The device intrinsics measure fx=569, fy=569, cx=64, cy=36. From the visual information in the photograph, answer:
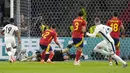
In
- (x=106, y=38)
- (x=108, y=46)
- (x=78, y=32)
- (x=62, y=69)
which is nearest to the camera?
(x=62, y=69)

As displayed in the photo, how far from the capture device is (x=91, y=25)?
30.4 m

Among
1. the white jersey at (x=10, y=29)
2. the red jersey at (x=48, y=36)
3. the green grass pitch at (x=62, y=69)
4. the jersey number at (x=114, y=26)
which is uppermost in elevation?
the jersey number at (x=114, y=26)

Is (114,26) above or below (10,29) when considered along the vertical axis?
above

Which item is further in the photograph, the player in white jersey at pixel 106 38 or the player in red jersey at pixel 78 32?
the player in red jersey at pixel 78 32

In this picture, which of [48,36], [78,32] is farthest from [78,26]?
[48,36]

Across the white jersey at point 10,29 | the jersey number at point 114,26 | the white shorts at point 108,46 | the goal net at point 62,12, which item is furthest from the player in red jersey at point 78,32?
the goal net at point 62,12

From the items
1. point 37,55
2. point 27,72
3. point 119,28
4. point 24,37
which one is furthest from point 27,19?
point 27,72

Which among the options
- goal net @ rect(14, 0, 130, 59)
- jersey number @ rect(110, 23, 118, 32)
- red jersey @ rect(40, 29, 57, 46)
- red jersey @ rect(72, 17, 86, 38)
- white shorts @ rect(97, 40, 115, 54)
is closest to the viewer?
white shorts @ rect(97, 40, 115, 54)

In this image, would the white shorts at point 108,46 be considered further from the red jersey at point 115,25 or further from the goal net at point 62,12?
the goal net at point 62,12

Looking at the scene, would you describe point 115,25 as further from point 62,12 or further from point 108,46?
point 62,12

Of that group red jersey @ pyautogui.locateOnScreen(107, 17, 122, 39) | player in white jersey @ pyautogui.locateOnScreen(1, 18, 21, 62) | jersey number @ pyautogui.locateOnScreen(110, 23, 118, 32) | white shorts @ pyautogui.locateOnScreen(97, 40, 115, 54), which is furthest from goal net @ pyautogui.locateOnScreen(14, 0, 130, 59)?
white shorts @ pyautogui.locateOnScreen(97, 40, 115, 54)

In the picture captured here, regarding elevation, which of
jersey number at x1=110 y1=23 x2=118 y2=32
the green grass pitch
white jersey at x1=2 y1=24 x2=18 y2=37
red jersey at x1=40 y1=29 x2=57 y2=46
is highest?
jersey number at x1=110 y1=23 x2=118 y2=32

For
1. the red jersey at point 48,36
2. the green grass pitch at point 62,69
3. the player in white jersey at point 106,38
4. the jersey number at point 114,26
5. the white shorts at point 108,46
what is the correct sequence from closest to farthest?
the green grass pitch at point 62,69, the player in white jersey at point 106,38, the white shorts at point 108,46, the jersey number at point 114,26, the red jersey at point 48,36

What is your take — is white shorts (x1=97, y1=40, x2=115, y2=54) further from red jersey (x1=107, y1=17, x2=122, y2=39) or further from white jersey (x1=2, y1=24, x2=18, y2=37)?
white jersey (x1=2, y1=24, x2=18, y2=37)
